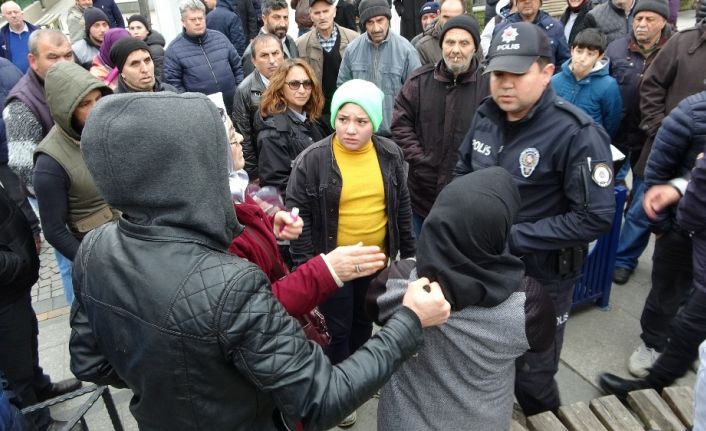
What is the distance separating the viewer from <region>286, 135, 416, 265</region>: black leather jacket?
2.96 metres

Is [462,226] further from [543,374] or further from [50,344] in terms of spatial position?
[50,344]

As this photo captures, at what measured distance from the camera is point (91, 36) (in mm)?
6055

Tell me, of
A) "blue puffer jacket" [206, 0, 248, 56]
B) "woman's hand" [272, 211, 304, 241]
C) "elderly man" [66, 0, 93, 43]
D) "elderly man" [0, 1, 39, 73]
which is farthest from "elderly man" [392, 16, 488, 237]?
"elderly man" [66, 0, 93, 43]

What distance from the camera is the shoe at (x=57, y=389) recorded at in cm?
324

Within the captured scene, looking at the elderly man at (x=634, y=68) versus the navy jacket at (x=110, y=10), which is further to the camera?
the navy jacket at (x=110, y=10)

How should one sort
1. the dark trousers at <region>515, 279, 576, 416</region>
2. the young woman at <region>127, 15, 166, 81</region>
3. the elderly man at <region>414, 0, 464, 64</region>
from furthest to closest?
1. the young woman at <region>127, 15, 166, 81</region>
2. the elderly man at <region>414, 0, 464, 64</region>
3. the dark trousers at <region>515, 279, 576, 416</region>

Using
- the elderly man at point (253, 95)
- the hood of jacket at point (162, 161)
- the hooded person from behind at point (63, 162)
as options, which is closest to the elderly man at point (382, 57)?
the elderly man at point (253, 95)

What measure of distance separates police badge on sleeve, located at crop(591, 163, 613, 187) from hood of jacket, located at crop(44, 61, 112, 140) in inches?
99.1

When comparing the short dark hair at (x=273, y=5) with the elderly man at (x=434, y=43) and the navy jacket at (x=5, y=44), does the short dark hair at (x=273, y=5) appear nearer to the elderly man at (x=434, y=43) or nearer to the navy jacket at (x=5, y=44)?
the elderly man at (x=434, y=43)

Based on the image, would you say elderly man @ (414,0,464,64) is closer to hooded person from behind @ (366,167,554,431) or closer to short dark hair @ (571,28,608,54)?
short dark hair @ (571,28,608,54)

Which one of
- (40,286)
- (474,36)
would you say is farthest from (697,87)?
(40,286)

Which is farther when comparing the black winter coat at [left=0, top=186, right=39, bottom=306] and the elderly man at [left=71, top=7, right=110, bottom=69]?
the elderly man at [left=71, top=7, right=110, bottom=69]

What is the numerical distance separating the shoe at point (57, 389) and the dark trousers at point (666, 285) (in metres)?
3.62

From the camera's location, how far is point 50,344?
4008mm
